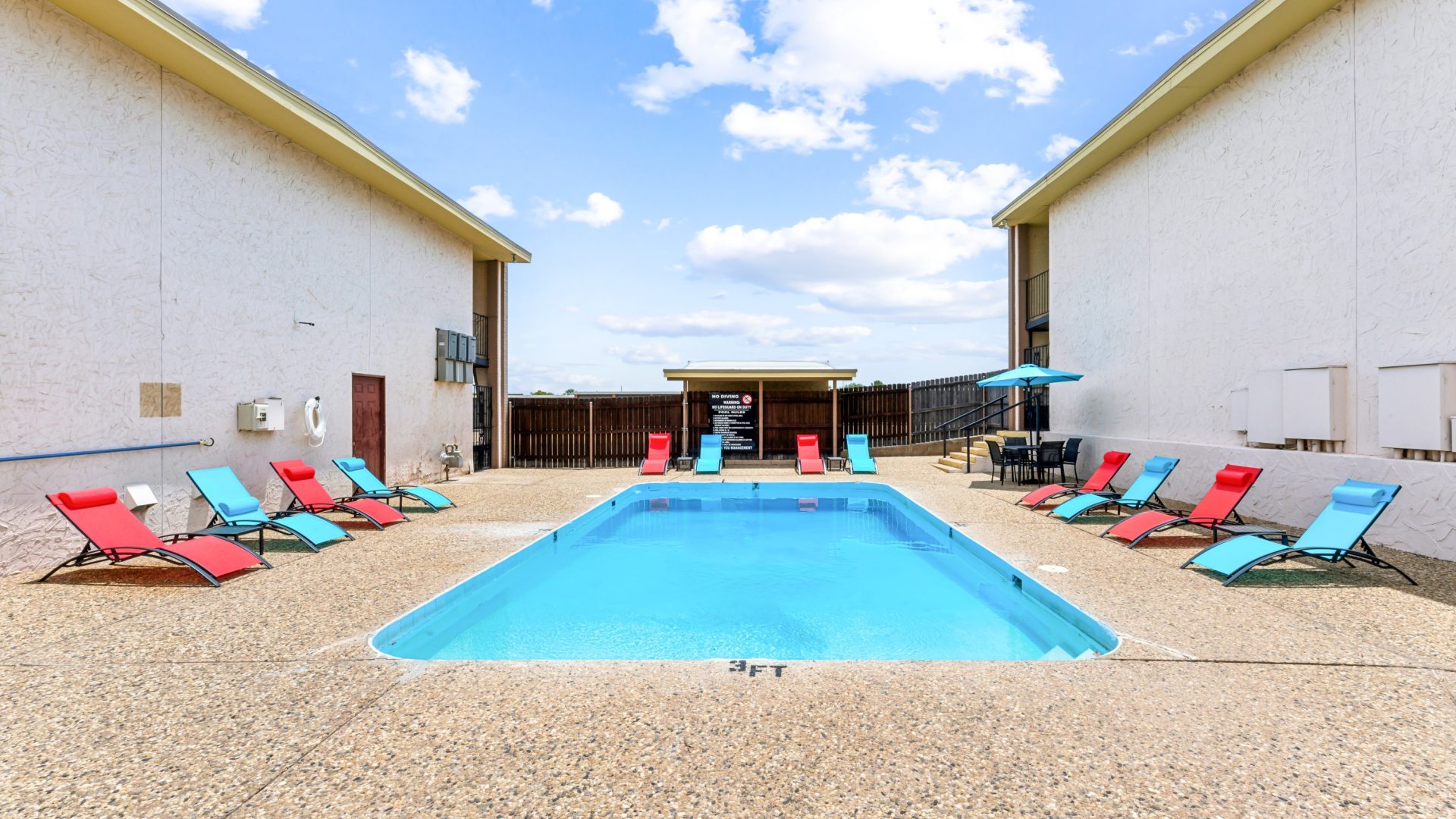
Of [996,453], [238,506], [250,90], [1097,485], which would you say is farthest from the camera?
[996,453]

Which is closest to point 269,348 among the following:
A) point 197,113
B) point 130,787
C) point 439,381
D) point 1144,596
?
point 197,113

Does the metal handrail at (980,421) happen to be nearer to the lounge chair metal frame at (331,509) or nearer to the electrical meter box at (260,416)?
the lounge chair metal frame at (331,509)

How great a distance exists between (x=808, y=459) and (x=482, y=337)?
858 centimetres

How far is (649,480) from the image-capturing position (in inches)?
528

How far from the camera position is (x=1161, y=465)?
27.7 feet

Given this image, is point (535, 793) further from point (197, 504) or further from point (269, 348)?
point (269, 348)

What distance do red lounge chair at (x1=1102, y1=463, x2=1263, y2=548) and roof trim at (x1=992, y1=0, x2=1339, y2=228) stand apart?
530cm

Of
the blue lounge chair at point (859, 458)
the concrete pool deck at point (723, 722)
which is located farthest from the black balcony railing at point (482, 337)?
the concrete pool deck at point (723, 722)

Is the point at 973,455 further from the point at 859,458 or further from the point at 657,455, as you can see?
the point at 657,455

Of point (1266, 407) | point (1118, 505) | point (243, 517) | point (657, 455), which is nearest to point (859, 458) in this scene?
point (657, 455)

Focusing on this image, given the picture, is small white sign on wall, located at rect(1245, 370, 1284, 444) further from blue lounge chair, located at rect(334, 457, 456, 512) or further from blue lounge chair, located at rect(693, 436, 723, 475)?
blue lounge chair, located at rect(334, 457, 456, 512)

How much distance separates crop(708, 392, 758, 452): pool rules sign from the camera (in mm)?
16703

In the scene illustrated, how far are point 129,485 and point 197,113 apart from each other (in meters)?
4.26

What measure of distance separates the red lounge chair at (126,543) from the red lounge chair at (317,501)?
6.43ft
